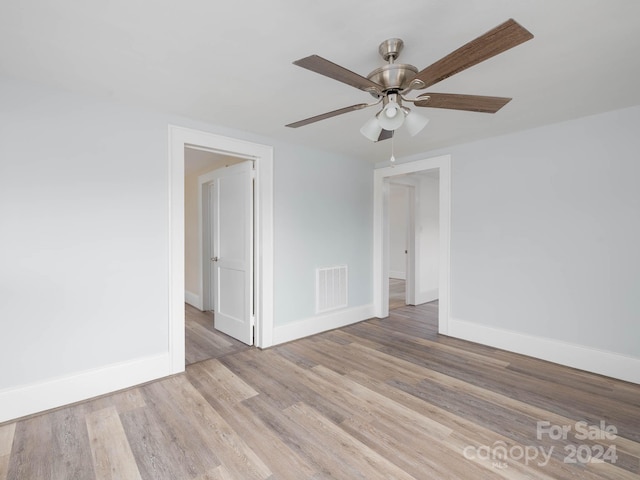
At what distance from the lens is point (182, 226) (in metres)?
2.83

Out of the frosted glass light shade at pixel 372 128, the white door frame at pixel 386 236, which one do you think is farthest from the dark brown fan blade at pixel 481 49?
the white door frame at pixel 386 236

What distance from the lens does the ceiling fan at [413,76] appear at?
120cm

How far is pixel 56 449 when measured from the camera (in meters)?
1.84

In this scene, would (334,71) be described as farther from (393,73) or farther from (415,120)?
(415,120)

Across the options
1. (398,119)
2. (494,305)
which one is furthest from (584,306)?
(398,119)

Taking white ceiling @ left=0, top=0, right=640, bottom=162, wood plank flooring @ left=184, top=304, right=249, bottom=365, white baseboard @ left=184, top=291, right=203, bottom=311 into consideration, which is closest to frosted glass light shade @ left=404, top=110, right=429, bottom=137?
white ceiling @ left=0, top=0, right=640, bottom=162

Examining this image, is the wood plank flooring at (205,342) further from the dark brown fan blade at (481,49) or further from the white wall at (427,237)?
the white wall at (427,237)

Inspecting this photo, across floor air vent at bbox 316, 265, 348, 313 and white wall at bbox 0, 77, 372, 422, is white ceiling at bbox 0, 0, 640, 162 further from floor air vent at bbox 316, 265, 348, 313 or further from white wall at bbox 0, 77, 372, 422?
floor air vent at bbox 316, 265, 348, 313

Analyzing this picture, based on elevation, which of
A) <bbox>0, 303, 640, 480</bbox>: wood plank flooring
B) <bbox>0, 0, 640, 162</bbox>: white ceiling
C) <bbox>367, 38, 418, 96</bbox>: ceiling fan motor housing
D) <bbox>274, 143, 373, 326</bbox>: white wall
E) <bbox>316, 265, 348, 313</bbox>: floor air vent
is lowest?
<bbox>0, 303, 640, 480</bbox>: wood plank flooring

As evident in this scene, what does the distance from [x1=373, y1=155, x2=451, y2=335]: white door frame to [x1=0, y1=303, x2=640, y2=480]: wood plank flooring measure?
38.4 inches

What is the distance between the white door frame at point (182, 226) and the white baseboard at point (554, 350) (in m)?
2.30

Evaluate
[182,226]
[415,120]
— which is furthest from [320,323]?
[415,120]

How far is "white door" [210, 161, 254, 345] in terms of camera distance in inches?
137

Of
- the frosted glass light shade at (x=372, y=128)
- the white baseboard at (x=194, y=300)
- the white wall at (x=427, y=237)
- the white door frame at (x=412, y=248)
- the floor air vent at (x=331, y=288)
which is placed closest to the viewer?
the frosted glass light shade at (x=372, y=128)
